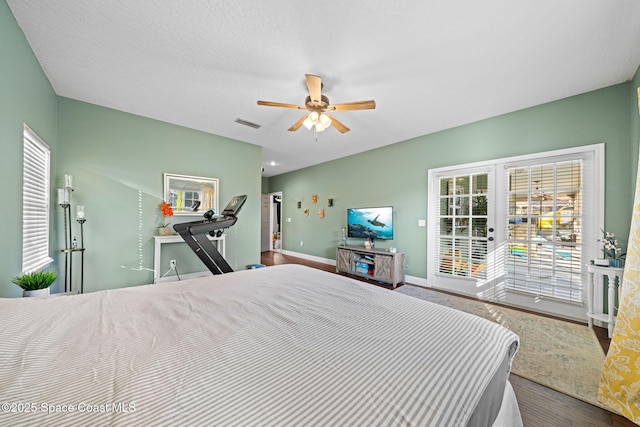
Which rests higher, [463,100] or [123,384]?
[463,100]

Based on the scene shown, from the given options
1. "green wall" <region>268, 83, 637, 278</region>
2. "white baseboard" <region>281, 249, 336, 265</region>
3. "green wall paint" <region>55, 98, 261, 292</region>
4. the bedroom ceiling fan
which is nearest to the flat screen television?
"green wall" <region>268, 83, 637, 278</region>

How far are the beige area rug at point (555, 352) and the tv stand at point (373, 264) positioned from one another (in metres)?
1.10

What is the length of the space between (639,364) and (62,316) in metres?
3.11

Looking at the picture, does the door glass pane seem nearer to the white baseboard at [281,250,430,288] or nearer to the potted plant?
the white baseboard at [281,250,430,288]

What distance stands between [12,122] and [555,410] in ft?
13.9

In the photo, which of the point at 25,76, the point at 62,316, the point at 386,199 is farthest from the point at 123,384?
the point at 386,199

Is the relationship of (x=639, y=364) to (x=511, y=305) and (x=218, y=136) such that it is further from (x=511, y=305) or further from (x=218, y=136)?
(x=218, y=136)

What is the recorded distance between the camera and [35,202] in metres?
2.20

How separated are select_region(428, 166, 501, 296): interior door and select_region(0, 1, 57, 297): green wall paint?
463cm

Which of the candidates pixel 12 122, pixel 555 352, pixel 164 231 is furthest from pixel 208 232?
pixel 555 352

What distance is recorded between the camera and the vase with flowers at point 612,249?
2.25m

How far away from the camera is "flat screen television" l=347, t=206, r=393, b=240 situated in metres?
4.33

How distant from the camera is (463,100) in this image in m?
2.74

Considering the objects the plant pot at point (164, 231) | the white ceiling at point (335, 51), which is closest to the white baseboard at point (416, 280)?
the white ceiling at point (335, 51)
